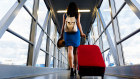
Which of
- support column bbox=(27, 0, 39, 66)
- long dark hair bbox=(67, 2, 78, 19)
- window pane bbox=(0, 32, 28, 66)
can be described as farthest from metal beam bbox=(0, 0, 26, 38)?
support column bbox=(27, 0, 39, 66)

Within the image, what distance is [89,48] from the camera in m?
1.29

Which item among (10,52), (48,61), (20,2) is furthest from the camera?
(48,61)

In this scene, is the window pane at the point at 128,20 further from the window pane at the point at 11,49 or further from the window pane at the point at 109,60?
the window pane at the point at 11,49

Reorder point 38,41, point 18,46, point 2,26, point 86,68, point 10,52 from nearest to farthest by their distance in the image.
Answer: point 86,68 → point 2,26 → point 10,52 → point 18,46 → point 38,41

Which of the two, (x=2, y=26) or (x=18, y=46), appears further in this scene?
(x=18, y=46)

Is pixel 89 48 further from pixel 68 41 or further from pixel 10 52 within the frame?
pixel 10 52

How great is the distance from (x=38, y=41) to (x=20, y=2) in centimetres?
152

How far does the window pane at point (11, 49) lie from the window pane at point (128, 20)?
2.14m

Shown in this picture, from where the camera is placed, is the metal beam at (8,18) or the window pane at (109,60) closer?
the metal beam at (8,18)

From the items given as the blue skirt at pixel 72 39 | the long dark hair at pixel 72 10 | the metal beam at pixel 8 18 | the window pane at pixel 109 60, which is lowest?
the window pane at pixel 109 60

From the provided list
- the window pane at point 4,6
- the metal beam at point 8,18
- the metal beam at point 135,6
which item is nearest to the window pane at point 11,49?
the metal beam at point 8,18

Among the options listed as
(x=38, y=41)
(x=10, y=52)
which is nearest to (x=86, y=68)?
(x=10, y=52)

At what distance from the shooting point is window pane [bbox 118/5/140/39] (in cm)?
187

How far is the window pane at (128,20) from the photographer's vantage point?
187 centimetres
